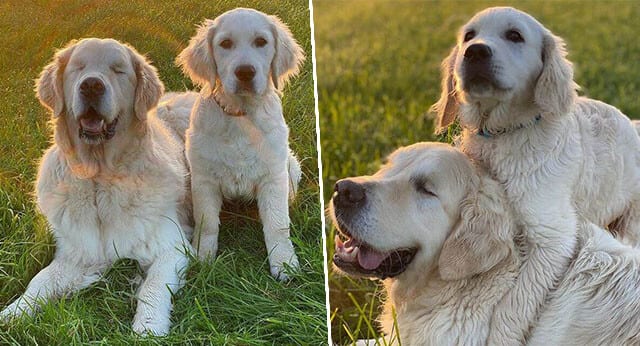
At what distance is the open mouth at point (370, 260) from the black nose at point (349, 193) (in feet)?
0.22

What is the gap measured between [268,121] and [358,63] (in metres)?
3.24

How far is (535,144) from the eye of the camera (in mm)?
2273

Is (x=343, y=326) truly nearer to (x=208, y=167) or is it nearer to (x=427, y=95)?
(x=208, y=167)

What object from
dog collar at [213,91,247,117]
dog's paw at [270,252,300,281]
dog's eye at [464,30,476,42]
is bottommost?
dog's paw at [270,252,300,281]

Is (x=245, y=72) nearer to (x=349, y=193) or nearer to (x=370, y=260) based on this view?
(x=349, y=193)

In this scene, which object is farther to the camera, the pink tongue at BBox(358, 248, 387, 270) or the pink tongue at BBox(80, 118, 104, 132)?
the pink tongue at BBox(80, 118, 104, 132)

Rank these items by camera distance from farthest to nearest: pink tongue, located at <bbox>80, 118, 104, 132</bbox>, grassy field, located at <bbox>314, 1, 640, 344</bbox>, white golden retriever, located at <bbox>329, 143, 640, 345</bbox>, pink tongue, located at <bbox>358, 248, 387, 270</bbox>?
grassy field, located at <bbox>314, 1, 640, 344</bbox>
pink tongue, located at <bbox>80, 118, 104, 132</bbox>
pink tongue, located at <bbox>358, 248, 387, 270</bbox>
white golden retriever, located at <bbox>329, 143, 640, 345</bbox>

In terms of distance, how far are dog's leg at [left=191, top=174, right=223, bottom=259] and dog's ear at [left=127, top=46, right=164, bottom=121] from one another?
0.23 m

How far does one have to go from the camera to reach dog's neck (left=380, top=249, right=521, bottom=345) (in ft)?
7.08

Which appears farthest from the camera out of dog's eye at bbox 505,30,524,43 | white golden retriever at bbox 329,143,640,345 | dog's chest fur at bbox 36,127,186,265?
dog's chest fur at bbox 36,127,186,265

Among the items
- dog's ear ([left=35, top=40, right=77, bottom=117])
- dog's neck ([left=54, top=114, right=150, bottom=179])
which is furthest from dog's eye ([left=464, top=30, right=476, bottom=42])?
dog's ear ([left=35, top=40, right=77, bottom=117])

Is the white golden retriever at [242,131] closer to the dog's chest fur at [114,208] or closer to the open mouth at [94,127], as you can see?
the dog's chest fur at [114,208]

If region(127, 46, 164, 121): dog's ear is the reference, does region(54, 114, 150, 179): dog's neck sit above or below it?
below

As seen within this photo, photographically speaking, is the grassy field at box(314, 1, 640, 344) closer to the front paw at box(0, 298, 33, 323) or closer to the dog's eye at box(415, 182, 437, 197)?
the dog's eye at box(415, 182, 437, 197)
